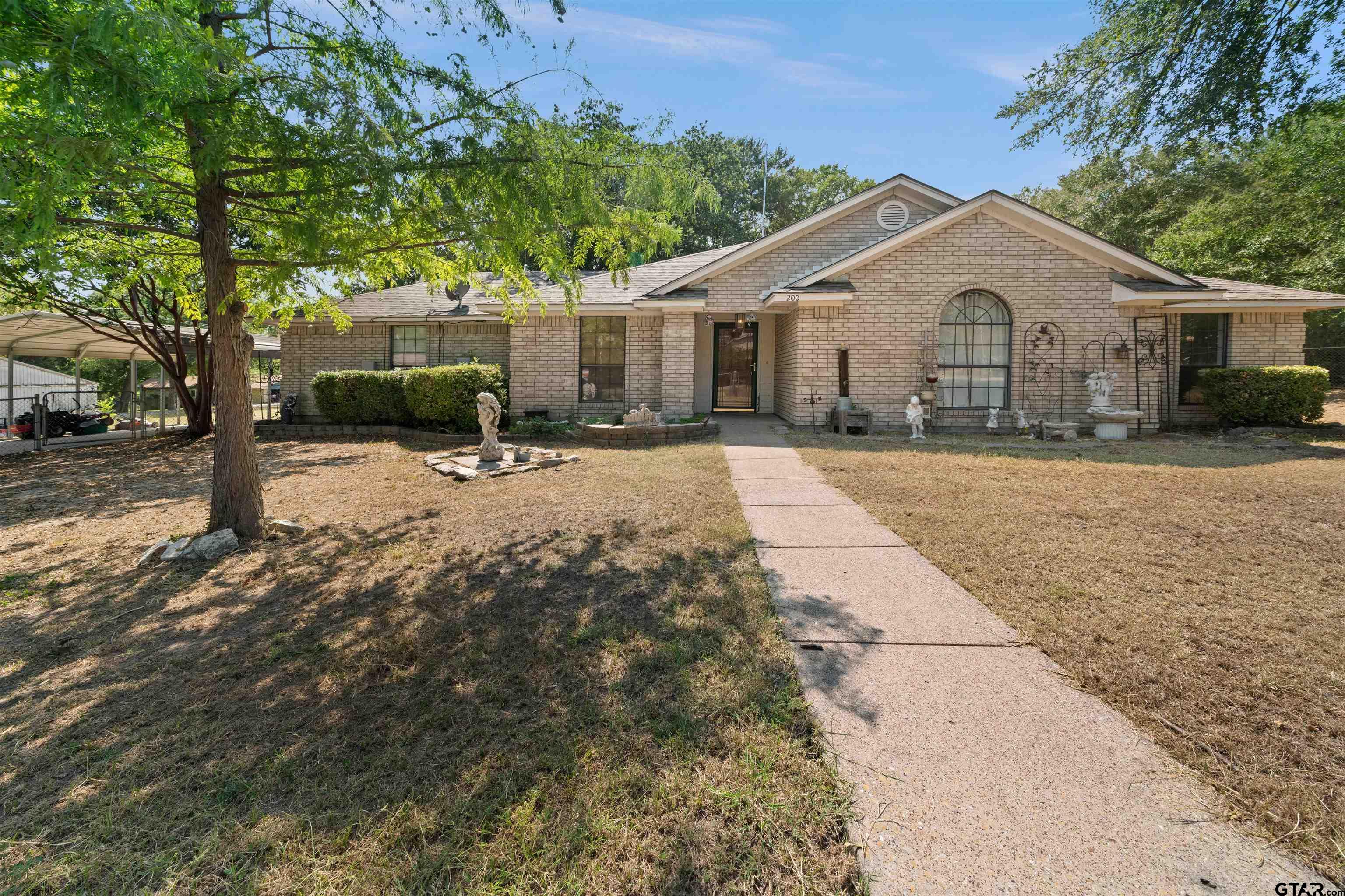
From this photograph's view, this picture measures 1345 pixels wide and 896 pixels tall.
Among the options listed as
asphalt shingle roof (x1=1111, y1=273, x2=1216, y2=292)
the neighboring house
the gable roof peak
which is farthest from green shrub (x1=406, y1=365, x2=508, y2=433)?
asphalt shingle roof (x1=1111, y1=273, x2=1216, y2=292)

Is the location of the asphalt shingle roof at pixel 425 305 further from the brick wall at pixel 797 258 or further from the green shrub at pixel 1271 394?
the green shrub at pixel 1271 394

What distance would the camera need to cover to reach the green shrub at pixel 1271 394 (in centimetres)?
1077

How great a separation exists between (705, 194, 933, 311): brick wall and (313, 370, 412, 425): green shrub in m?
7.39

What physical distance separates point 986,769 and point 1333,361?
2851 centimetres

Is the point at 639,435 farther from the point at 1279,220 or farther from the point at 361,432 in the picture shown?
the point at 1279,220

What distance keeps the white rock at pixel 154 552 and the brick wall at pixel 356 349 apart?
9859mm

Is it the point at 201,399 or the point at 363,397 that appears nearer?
the point at 363,397

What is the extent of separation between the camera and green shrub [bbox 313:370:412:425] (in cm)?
1284

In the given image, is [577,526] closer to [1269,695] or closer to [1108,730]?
[1108,730]

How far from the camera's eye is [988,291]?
1148 cm

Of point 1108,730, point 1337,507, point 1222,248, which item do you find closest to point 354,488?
point 1108,730

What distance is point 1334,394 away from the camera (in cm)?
1778

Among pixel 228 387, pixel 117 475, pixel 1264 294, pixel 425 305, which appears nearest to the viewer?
pixel 228 387

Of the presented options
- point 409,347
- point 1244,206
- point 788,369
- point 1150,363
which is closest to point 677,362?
point 788,369
